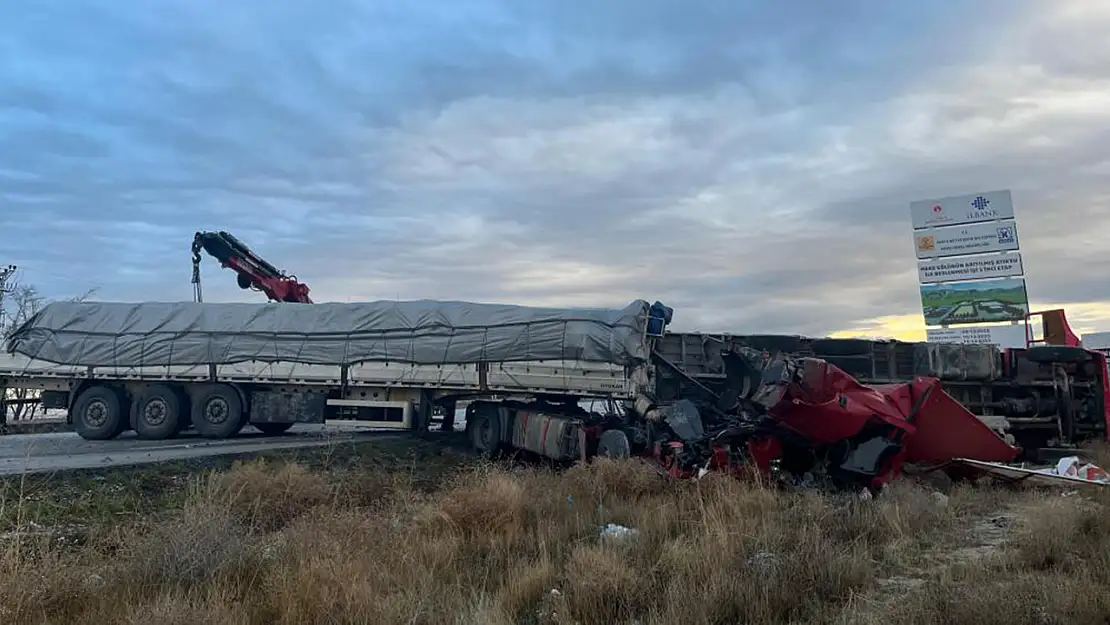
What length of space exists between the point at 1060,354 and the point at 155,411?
61.4 feet

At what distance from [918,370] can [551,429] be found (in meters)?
7.50

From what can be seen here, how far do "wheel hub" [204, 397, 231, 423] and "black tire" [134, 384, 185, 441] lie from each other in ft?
2.15

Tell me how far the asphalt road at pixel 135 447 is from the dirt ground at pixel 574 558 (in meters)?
3.95

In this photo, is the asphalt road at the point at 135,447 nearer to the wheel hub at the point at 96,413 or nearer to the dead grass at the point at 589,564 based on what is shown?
the wheel hub at the point at 96,413

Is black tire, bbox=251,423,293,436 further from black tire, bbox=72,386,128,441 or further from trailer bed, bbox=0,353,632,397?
black tire, bbox=72,386,128,441

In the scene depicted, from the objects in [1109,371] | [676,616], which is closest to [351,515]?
[676,616]

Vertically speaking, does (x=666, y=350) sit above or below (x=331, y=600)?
above

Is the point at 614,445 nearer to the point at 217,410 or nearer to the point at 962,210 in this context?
the point at 217,410

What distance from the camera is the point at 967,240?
2258 cm

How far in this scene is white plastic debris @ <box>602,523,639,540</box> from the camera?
6613 millimetres

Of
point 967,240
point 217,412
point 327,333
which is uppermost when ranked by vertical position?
point 967,240

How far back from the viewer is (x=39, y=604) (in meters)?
4.62

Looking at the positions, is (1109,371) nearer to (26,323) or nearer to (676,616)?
(676,616)

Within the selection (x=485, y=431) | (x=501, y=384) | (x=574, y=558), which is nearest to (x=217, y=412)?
(x=485, y=431)
